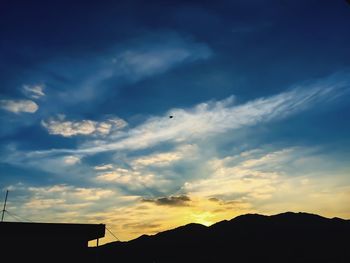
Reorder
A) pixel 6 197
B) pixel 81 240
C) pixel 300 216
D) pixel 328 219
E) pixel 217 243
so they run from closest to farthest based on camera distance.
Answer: pixel 81 240 → pixel 6 197 → pixel 217 243 → pixel 328 219 → pixel 300 216

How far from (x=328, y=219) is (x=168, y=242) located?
56038 mm

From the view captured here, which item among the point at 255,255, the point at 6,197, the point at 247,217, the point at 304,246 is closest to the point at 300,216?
the point at 247,217

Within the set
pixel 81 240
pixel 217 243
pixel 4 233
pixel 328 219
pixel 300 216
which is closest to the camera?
pixel 4 233

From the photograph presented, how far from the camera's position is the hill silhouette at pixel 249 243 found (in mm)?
73938

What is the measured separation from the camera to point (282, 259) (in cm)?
7288

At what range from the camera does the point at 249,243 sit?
295 ft

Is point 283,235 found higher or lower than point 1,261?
higher

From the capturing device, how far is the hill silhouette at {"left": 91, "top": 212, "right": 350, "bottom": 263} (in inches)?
2911

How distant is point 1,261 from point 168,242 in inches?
3388

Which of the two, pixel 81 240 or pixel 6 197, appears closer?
pixel 81 240

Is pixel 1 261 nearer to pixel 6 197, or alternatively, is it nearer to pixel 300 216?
pixel 6 197

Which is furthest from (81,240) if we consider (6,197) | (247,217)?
(247,217)

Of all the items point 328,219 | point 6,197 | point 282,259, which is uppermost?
point 328,219

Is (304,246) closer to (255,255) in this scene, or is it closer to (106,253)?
(255,255)
